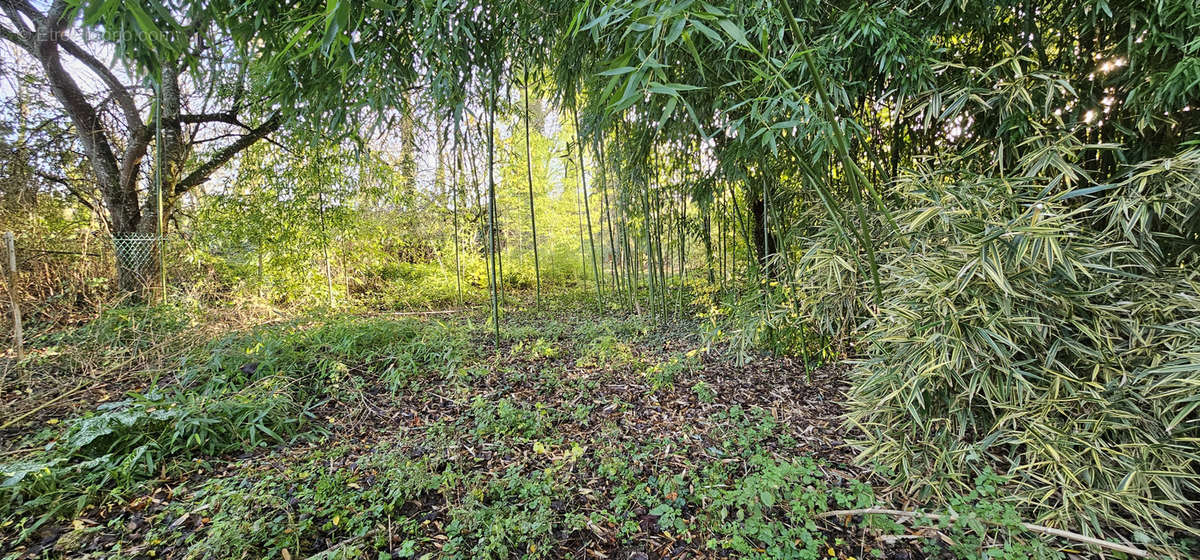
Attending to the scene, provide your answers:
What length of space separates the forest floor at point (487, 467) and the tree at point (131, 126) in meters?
2.04

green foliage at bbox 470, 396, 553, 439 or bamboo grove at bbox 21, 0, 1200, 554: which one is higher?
bamboo grove at bbox 21, 0, 1200, 554

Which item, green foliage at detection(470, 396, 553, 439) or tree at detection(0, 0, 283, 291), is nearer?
green foliage at detection(470, 396, 553, 439)

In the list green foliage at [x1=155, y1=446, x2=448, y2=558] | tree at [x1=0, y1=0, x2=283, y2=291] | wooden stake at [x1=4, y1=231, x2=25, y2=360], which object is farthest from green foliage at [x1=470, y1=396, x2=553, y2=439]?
tree at [x1=0, y1=0, x2=283, y2=291]

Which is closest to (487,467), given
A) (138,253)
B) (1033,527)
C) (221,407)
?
(221,407)

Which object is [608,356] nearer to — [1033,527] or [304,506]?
[304,506]

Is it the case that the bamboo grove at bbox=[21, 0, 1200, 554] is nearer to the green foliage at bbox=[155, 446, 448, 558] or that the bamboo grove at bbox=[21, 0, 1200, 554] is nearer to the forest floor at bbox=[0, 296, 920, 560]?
the forest floor at bbox=[0, 296, 920, 560]

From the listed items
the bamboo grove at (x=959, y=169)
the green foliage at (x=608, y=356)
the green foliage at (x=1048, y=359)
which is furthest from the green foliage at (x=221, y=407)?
the green foliage at (x=1048, y=359)

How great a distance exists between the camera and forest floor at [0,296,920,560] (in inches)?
44.8

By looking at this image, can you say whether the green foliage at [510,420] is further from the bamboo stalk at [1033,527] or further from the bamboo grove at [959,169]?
the bamboo grove at [959,169]

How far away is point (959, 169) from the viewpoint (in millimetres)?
1599

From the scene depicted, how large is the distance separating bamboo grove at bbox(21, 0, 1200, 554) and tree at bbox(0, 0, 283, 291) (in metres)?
2.50

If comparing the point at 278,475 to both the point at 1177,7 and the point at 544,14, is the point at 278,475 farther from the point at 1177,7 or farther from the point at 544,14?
the point at 1177,7

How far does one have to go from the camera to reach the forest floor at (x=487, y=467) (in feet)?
3.73

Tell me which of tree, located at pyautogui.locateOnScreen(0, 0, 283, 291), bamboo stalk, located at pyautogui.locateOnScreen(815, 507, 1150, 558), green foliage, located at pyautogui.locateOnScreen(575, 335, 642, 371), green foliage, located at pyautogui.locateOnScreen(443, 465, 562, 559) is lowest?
bamboo stalk, located at pyautogui.locateOnScreen(815, 507, 1150, 558)
